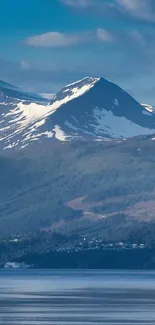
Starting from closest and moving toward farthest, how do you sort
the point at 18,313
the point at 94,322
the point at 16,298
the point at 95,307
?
the point at 94,322 < the point at 18,313 < the point at 95,307 < the point at 16,298

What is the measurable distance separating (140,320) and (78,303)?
3409cm

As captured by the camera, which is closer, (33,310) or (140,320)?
(140,320)

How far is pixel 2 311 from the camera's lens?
17188 cm

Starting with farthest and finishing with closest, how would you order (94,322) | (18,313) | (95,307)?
(95,307) → (18,313) → (94,322)

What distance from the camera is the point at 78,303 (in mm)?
189375

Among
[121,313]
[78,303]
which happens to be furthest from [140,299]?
[121,313]

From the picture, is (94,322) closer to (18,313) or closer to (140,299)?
(18,313)

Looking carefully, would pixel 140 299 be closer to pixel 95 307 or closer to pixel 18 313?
pixel 95 307

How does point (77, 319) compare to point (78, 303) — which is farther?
point (78, 303)

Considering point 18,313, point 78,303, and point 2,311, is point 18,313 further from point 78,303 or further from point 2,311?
point 78,303

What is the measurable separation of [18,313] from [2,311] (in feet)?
16.6

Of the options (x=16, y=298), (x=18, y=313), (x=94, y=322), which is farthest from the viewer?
(x=16, y=298)

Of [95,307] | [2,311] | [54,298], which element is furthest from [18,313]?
[54,298]

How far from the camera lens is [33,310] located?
570 feet
